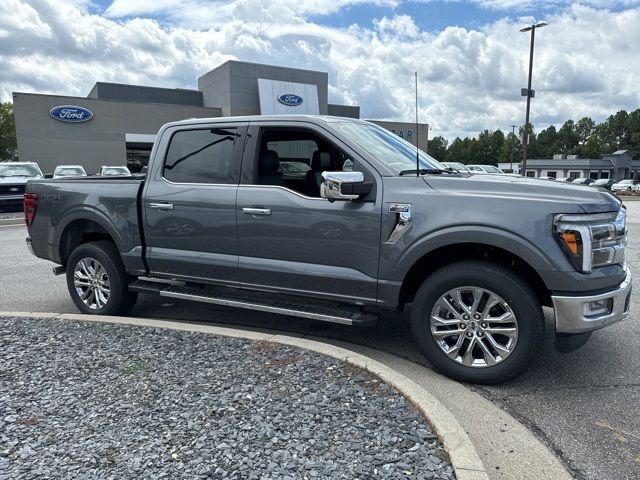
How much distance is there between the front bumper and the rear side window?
2.86 m

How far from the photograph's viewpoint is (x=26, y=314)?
5199mm

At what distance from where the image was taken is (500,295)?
3.63 meters

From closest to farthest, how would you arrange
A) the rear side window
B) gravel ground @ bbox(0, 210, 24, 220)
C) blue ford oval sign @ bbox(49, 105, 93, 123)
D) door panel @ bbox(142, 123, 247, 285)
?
door panel @ bbox(142, 123, 247, 285), the rear side window, gravel ground @ bbox(0, 210, 24, 220), blue ford oval sign @ bbox(49, 105, 93, 123)

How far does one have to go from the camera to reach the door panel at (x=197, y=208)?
4688 mm

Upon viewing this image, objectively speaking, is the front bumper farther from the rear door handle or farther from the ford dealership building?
the ford dealership building

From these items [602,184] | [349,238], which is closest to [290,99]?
[602,184]

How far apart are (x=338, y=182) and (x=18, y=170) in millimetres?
17487

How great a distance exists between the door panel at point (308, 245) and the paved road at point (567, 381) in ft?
2.57

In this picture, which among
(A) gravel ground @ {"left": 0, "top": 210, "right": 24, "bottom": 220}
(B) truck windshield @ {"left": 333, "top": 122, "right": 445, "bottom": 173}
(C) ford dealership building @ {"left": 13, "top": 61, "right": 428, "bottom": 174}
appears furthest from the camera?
(C) ford dealership building @ {"left": 13, "top": 61, "right": 428, "bottom": 174}

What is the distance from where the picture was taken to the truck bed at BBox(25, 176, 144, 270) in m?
5.18

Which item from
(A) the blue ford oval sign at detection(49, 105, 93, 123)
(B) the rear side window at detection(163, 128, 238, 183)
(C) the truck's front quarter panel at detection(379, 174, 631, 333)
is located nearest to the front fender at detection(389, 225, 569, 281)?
(C) the truck's front quarter panel at detection(379, 174, 631, 333)

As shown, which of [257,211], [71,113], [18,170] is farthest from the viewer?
[71,113]

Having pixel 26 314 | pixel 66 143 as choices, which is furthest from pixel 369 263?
pixel 66 143

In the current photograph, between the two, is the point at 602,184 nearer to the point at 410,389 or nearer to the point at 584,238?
the point at 584,238
